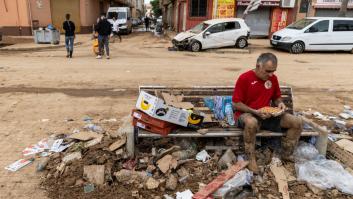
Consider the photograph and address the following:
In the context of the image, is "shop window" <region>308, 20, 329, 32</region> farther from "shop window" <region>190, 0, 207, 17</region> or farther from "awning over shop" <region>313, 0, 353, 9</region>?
"awning over shop" <region>313, 0, 353, 9</region>

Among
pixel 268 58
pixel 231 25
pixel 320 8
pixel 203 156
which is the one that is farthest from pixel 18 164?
pixel 320 8

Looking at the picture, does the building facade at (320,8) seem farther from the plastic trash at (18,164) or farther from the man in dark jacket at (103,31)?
the plastic trash at (18,164)

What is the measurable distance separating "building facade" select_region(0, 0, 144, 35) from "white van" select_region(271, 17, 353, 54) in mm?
16773

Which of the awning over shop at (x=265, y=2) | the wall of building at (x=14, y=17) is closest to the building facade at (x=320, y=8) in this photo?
the awning over shop at (x=265, y=2)

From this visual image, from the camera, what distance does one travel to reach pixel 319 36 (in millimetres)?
17734

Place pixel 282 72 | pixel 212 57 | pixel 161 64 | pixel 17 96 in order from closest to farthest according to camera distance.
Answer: pixel 17 96 < pixel 282 72 < pixel 161 64 < pixel 212 57

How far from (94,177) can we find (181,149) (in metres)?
1.21

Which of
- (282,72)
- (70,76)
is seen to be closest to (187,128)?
(70,76)

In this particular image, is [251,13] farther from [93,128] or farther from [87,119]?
[93,128]

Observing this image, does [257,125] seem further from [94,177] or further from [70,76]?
[70,76]

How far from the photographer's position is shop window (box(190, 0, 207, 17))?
25.2 meters

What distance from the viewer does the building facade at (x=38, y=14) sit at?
24797 millimetres

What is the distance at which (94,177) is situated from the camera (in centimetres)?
409

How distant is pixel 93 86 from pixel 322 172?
635 centimetres
